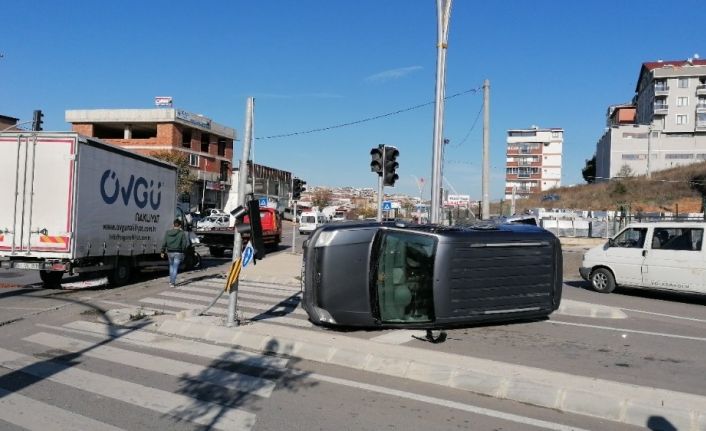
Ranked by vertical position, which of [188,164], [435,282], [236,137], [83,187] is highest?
[236,137]

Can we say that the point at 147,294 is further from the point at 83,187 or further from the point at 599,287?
the point at 599,287

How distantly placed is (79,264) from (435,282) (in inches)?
355

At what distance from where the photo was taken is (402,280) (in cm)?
789

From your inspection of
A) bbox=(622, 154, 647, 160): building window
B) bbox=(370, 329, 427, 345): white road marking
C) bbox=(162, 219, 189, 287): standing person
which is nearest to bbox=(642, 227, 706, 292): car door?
bbox=(370, 329, 427, 345): white road marking

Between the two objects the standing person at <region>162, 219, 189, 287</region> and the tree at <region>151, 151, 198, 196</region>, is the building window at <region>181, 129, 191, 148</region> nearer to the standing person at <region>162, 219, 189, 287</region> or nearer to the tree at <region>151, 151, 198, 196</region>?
the tree at <region>151, 151, 198, 196</region>

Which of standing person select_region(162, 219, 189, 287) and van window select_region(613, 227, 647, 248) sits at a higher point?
van window select_region(613, 227, 647, 248)

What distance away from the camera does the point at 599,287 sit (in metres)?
15.5

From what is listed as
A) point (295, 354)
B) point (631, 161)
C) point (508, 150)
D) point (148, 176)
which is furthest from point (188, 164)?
point (508, 150)

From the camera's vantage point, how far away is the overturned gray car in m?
7.61

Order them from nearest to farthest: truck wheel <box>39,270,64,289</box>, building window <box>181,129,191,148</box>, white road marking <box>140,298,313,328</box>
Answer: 1. white road marking <box>140,298,313,328</box>
2. truck wheel <box>39,270,64,289</box>
3. building window <box>181,129,191,148</box>

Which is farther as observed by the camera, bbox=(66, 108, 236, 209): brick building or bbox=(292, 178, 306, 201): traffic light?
bbox=(66, 108, 236, 209): brick building

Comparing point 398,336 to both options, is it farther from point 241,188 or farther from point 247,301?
point 247,301

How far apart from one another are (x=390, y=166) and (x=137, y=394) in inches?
387

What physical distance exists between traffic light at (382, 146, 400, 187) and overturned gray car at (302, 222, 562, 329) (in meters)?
6.53
